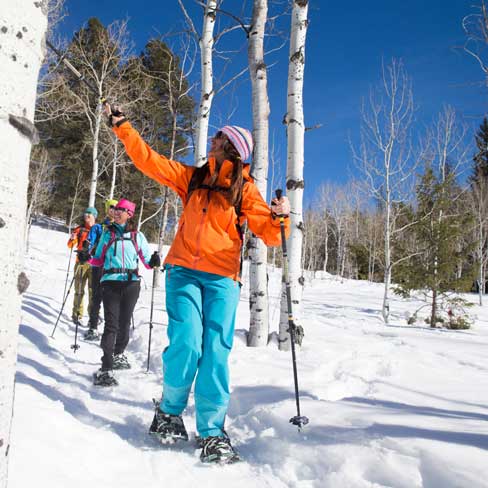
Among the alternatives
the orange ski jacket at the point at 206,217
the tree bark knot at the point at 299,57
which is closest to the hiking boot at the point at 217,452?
the orange ski jacket at the point at 206,217

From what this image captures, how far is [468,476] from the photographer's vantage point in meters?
1.77

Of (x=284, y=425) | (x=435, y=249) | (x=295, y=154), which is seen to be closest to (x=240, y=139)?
(x=284, y=425)

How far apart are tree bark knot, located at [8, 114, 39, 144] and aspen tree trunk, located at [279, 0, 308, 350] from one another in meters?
4.10

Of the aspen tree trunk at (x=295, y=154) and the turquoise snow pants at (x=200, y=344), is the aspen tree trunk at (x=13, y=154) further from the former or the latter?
the aspen tree trunk at (x=295, y=154)

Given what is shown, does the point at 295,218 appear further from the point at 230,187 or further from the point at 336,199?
the point at 336,199

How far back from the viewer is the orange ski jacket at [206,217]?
2.57 m

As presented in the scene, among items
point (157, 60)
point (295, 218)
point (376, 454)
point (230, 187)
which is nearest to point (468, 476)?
point (376, 454)

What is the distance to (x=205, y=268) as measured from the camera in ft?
8.42

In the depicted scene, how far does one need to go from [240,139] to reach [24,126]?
1.78m

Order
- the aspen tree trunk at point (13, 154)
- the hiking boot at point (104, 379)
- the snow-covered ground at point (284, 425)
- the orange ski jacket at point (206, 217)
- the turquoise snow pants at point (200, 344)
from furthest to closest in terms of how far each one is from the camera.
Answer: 1. the hiking boot at point (104, 379)
2. the orange ski jacket at point (206, 217)
3. the turquoise snow pants at point (200, 344)
4. the snow-covered ground at point (284, 425)
5. the aspen tree trunk at point (13, 154)

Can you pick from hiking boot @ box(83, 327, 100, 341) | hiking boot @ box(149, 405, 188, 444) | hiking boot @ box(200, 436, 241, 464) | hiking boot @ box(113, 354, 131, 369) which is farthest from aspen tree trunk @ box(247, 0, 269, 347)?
hiking boot @ box(200, 436, 241, 464)

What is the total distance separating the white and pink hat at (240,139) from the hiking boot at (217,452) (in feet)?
6.36

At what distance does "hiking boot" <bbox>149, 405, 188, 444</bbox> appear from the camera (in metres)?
2.48

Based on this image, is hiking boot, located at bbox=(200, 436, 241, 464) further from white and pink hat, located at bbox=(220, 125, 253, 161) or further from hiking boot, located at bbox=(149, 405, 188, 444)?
white and pink hat, located at bbox=(220, 125, 253, 161)
